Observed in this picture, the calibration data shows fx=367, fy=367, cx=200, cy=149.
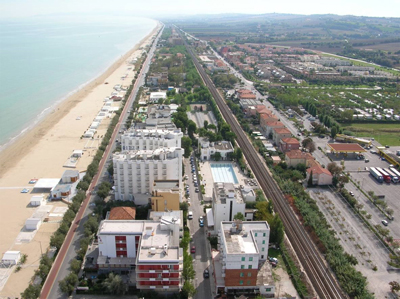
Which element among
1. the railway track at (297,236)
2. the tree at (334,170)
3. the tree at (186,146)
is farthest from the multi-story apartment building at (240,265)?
the tree at (186,146)

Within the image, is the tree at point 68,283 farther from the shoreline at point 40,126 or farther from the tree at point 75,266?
the shoreline at point 40,126

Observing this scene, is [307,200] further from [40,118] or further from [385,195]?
[40,118]

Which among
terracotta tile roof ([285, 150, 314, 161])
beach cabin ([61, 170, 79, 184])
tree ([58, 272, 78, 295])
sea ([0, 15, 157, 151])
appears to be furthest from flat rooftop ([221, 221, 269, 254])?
sea ([0, 15, 157, 151])

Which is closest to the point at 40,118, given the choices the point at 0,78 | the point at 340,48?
the point at 0,78

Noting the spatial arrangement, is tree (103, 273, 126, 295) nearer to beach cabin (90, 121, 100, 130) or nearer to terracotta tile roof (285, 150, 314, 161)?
terracotta tile roof (285, 150, 314, 161)

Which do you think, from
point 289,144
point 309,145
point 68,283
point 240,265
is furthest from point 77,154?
point 240,265

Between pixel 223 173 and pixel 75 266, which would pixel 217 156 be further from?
pixel 75 266
